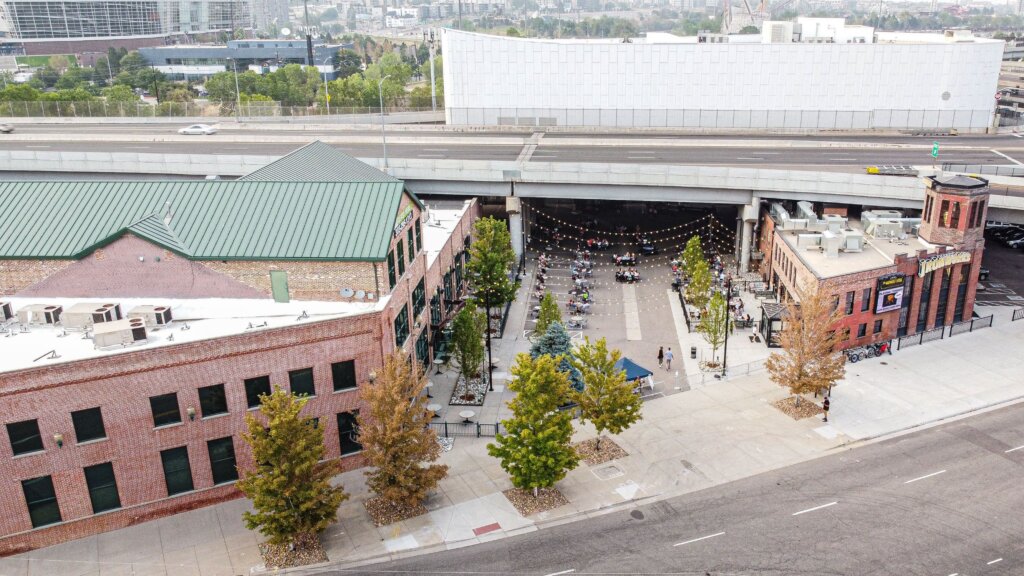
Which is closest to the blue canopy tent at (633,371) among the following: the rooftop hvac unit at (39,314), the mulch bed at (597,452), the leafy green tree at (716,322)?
the leafy green tree at (716,322)

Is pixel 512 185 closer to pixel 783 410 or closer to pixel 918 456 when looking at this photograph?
pixel 783 410

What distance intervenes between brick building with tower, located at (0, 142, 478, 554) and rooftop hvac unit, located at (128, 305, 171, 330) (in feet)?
0.28

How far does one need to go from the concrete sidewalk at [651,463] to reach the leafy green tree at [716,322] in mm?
1967

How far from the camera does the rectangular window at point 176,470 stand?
112ft

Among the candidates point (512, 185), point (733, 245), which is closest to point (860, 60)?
point (733, 245)

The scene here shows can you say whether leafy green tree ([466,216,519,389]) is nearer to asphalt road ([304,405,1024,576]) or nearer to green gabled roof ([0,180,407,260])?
green gabled roof ([0,180,407,260])

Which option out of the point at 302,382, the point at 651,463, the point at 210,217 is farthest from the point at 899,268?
the point at 210,217

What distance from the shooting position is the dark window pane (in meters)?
33.2

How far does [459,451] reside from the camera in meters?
39.5

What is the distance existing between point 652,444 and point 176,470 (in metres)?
21.8

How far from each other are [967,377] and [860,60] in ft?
183

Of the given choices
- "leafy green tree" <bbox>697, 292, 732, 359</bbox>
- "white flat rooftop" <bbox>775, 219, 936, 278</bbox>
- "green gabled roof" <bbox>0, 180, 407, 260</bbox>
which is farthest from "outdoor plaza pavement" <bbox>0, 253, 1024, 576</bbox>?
"green gabled roof" <bbox>0, 180, 407, 260</bbox>

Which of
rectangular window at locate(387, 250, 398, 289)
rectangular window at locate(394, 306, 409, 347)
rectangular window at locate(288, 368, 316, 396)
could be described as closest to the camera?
rectangular window at locate(288, 368, 316, 396)

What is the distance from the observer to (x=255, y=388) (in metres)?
35.0
